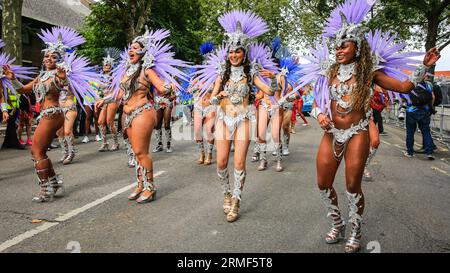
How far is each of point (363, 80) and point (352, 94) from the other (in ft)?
0.56

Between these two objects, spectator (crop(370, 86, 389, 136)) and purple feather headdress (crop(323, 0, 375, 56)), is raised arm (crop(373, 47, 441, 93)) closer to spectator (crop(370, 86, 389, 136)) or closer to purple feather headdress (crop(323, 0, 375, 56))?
spectator (crop(370, 86, 389, 136))

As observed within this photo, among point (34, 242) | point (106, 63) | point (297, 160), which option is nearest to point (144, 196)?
point (34, 242)

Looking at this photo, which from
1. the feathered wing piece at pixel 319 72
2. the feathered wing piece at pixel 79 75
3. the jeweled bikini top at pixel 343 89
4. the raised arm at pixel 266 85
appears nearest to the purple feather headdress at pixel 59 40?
the feathered wing piece at pixel 79 75

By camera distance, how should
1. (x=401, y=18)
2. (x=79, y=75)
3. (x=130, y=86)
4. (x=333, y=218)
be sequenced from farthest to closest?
(x=401, y=18)
(x=79, y=75)
(x=130, y=86)
(x=333, y=218)

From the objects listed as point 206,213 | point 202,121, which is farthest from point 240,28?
point 202,121

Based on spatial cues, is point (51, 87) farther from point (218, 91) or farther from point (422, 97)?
point (422, 97)

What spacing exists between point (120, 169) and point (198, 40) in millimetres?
25784

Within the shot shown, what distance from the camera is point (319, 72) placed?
4191mm

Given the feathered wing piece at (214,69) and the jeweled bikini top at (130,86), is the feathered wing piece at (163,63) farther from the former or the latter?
the feathered wing piece at (214,69)

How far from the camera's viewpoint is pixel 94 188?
6426 mm

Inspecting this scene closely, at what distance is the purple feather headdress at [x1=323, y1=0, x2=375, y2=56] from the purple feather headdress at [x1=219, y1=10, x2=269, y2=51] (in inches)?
50.0

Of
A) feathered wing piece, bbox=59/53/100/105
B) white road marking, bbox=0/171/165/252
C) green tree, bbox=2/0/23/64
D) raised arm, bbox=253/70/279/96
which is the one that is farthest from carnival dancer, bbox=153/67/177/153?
green tree, bbox=2/0/23/64

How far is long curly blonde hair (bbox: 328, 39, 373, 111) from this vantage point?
3803mm

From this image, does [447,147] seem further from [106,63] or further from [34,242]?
[34,242]
